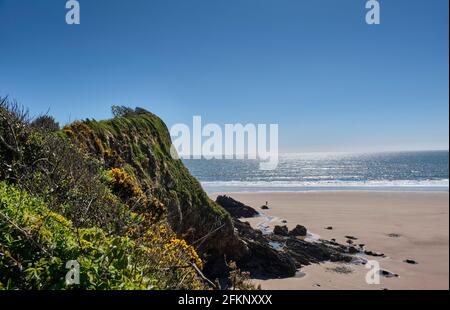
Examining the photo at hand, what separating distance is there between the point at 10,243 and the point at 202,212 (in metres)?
12.0

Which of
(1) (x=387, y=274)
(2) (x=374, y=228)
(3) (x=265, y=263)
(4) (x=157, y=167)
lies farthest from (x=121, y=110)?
(2) (x=374, y=228)

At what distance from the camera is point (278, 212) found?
4047cm

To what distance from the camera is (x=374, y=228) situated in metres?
31.2

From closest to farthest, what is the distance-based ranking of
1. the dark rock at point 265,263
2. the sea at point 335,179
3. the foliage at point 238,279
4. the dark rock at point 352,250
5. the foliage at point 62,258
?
1. the foliage at point 62,258
2. the foliage at point 238,279
3. the dark rock at point 265,263
4. the dark rock at point 352,250
5. the sea at point 335,179

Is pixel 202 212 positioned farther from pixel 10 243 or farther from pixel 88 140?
pixel 10 243

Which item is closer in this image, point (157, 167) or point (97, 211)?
point (97, 211)

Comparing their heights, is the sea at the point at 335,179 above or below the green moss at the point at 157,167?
below

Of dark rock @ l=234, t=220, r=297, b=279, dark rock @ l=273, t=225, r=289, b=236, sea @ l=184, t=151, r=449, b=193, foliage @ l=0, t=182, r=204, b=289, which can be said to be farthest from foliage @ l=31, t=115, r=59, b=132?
sea @ l=184, t=151, r=449, b=193

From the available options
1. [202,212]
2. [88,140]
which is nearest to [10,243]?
[88,140]

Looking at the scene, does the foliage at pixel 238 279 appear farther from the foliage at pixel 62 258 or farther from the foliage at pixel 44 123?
the foliage at pixel 44 123

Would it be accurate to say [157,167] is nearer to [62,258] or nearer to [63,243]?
[63,243]

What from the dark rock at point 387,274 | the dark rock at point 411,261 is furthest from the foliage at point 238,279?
the dark rock at point 411,261

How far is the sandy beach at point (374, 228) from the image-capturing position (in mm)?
18359
